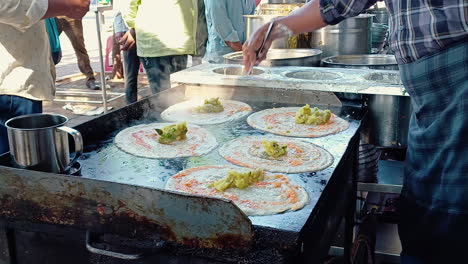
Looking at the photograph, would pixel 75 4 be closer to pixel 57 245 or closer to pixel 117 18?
pixel 57 245

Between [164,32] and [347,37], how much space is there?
6.40 feet

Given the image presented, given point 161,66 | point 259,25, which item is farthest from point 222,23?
point 259,25

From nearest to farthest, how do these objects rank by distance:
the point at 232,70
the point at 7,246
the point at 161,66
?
the point at 7,246, the point at 232,70, the point at 161,66

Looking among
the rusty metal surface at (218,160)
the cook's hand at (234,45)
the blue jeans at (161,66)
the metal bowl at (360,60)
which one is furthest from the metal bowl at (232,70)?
the cook's hand at (234,45)

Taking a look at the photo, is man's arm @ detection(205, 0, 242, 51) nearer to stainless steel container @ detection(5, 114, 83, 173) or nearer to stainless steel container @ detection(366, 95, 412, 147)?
stainless steel container @ detection(366, 95, 412, 147)

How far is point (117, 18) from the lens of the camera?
6.14 metres

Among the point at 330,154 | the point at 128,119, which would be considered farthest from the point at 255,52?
the point at 128,119

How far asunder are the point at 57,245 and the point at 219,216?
82 cm

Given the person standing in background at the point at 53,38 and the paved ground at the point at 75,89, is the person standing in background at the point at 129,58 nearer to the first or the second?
the paved ground at the point at 75,89

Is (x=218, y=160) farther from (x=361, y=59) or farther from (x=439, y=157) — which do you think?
(x=361, y=59)

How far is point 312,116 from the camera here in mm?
2885

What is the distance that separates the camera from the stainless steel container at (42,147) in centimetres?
189

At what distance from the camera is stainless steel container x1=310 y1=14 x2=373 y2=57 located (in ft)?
13.9

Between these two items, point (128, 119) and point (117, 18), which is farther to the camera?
point (117, 18)
